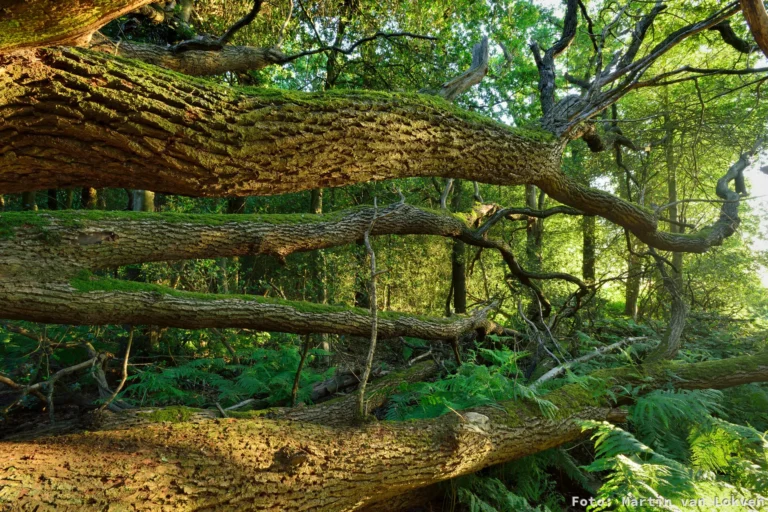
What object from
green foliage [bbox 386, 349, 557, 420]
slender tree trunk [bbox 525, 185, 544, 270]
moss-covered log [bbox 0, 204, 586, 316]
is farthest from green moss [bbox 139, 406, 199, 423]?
slender tree trunk [bbox 525, 185, 544, 270]

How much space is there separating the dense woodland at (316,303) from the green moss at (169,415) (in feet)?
0.08

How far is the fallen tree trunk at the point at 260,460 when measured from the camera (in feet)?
6.48

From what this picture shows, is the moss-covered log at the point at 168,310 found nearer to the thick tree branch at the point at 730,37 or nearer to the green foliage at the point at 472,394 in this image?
the green foliage at the point at 472,394

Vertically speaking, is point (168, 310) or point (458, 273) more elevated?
point (458, 273)

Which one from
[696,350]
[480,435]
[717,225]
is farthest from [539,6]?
[480,435]

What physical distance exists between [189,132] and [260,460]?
192cm

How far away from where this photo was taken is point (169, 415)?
2934 mm

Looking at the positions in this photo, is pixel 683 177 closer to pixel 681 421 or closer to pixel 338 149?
pixel 681 421

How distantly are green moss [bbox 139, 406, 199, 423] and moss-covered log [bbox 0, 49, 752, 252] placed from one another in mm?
1806

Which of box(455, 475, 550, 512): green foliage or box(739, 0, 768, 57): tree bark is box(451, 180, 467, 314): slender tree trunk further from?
box(739, 0, 768, 57): tree bark

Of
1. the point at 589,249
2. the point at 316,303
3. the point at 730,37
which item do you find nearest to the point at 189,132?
the point at 316,303

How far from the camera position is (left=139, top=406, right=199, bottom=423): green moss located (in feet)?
9.41

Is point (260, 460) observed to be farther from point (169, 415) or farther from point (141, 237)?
point (141, 237)

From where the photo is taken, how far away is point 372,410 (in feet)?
15.8
